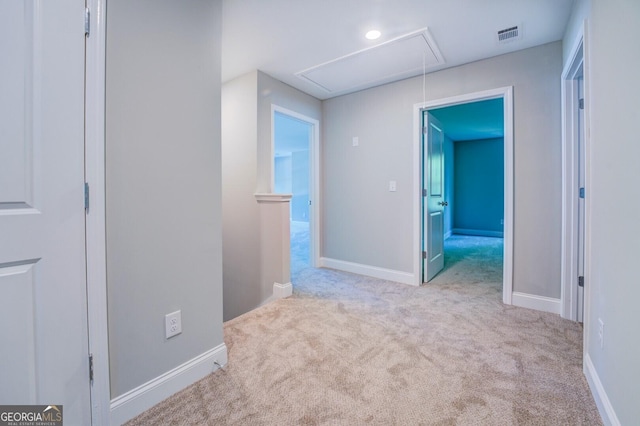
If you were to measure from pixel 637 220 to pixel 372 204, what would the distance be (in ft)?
8.61

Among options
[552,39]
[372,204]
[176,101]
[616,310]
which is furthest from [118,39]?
[552,39]

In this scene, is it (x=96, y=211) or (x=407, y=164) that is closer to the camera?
(x=96, y=211)

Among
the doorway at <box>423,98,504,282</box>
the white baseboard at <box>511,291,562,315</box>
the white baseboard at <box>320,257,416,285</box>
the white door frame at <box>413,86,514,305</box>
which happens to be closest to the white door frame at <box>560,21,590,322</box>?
the white baseboard at <box>511,291,562,315</box>

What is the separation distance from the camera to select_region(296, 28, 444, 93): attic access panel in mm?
2469

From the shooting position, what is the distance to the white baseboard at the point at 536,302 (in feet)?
8.07

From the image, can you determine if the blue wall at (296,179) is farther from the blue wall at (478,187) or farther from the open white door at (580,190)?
the open white door at (580,190)

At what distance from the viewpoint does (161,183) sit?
1.41 m

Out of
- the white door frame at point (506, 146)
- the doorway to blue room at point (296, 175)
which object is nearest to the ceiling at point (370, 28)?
the white door frame at point (506, 146)

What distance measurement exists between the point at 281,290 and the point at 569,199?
2.67 metres

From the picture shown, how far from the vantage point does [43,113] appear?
1.05m

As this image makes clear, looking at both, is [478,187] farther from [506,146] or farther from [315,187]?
[315,187]

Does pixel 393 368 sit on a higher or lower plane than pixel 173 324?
lower

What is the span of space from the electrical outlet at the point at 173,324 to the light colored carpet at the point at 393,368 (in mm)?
317

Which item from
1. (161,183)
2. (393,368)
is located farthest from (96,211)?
(393,368)
